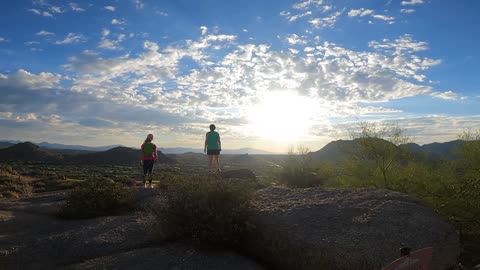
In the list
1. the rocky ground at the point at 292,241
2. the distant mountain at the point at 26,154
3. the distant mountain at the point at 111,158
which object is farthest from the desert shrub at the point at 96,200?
the distant mountain at the point at 26,154

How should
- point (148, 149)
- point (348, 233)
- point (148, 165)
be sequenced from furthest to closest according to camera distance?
1. point (148, 165)
2. point (148, 149)
3. point (348, 233)

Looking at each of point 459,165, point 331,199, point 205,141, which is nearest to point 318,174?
point 205,141

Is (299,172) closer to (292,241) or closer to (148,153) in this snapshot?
(148,153)

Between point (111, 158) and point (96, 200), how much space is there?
111 metres

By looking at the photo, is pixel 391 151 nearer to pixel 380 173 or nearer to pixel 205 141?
pixel 380 173

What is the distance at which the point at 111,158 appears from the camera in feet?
392

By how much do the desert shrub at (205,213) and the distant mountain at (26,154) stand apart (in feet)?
359

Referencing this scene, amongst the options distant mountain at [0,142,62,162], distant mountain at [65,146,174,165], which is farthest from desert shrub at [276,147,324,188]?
distant mountain at [0,142,62,162]

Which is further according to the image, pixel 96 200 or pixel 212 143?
pixel 212 143

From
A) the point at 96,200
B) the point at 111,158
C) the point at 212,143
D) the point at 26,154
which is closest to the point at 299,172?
the point at 212,143

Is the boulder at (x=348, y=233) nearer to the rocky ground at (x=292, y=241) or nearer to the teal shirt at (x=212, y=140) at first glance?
the rocky ground at (x=292, y=241)

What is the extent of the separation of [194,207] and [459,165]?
724 cm

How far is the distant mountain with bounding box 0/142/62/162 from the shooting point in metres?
110

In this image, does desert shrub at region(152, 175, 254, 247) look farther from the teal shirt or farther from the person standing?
the teal shirt
